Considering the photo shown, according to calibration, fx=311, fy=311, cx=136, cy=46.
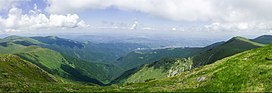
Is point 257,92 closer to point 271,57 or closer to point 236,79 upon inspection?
point 236,79

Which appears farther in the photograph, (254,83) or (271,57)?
(271,57)

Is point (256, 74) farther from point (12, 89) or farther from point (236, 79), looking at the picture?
point (12, 89)

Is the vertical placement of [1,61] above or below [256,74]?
below

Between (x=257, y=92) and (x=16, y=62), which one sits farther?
(x=16, y=62)

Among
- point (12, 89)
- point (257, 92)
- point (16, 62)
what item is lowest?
point (16, 62)

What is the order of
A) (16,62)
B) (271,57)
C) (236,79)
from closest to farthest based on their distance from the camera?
(236,79) → (271,57) → (16,62)

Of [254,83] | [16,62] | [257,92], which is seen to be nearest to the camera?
[257,92]

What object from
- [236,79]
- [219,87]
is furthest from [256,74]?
[219,87]

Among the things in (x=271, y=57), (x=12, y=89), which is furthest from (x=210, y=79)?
(x=12, y=89)

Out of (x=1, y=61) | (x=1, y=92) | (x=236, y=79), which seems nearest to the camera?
(x=236, y=79)
